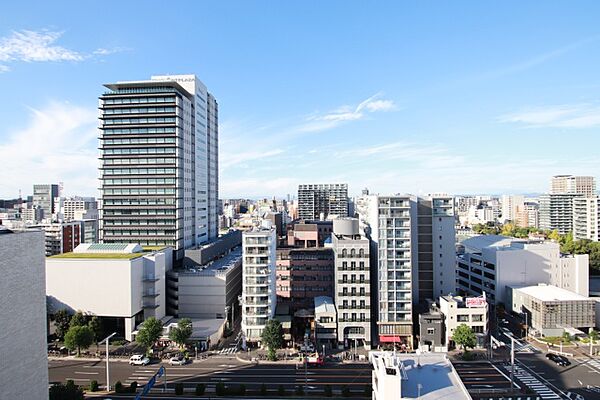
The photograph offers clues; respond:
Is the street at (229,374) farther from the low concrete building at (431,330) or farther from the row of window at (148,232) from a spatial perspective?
the row of window at (148,232)

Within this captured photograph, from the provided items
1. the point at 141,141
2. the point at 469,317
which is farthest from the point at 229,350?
the point at 141,141

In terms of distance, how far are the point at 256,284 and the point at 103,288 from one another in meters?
23.1

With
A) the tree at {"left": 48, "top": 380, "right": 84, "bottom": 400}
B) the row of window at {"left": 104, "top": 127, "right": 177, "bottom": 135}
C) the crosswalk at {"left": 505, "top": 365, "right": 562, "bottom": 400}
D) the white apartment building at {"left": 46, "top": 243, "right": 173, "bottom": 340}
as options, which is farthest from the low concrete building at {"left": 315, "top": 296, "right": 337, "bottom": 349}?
the row of window at {"left": 104, "top": 127, "right": 177, "bottom": 135}

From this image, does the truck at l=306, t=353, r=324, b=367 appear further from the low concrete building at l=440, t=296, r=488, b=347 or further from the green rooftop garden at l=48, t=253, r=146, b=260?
the green rooftop garden at l=48, t=253, r=146, b=260

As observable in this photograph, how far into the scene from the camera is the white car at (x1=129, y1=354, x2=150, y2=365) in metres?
46.5

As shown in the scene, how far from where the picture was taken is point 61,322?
53.4 m

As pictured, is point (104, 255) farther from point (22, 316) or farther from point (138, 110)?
point (22, 316)

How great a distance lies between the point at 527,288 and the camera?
205 feet

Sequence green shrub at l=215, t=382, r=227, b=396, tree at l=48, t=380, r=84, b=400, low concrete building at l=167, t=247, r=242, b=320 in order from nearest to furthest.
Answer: tree at l=48, t=380, r=84, b=400, green shrub at l=215, t=382, r=227, b=396, low concrete building at l=167, t=247, r=242, b=320

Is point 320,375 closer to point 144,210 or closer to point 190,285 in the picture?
point 190,285

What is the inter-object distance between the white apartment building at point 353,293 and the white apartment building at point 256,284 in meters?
9.71

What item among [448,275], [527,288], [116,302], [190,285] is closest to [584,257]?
[527,288]

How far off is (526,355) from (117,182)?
74.3m

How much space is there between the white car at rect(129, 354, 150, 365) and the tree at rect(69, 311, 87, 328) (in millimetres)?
11620
